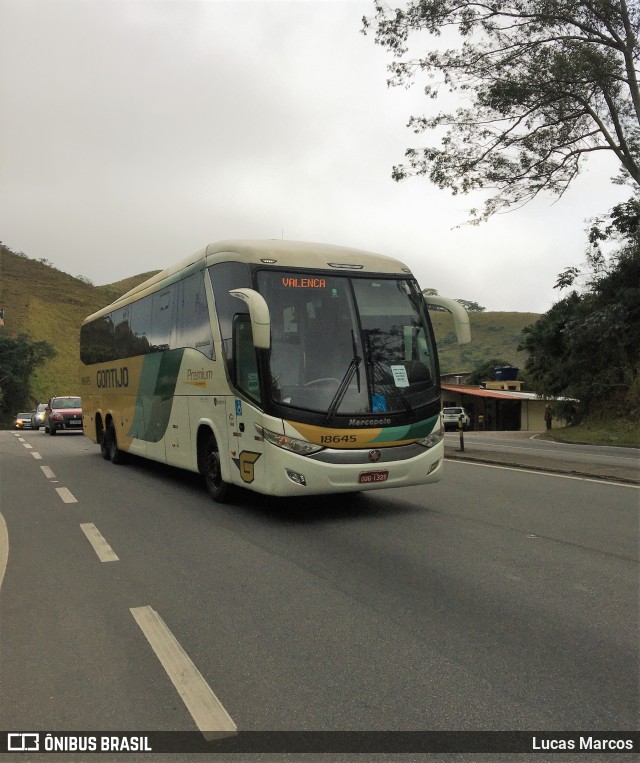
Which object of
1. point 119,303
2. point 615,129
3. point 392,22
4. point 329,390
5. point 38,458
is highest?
point 392,22

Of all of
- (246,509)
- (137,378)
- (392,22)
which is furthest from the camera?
(392,22)

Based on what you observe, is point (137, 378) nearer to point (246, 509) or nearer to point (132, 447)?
point (132, 447)

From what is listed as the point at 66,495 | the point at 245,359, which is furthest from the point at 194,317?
the point at 66,495

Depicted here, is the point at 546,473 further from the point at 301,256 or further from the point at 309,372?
the point at 301,256

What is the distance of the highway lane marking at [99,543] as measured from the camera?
6.45 m

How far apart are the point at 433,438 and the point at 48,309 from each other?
104 meters

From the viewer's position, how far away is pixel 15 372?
7412cm

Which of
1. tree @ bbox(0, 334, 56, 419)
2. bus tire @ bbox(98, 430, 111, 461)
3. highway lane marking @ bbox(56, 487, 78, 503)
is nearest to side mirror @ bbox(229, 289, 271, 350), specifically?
highway lane marking @ bbox(56, 487, 78, 503)

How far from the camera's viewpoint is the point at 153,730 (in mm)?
3193

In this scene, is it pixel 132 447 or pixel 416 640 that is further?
pixel 132 447

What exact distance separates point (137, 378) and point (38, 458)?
5522 mm

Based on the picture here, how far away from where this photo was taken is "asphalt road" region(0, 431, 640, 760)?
3393mm

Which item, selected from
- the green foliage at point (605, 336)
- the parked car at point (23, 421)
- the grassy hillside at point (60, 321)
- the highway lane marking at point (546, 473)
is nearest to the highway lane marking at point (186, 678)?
the highway lane marking at point (546, 473)

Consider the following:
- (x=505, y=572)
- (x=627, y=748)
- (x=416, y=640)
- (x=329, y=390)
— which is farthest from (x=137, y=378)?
(x=627, y=748)
